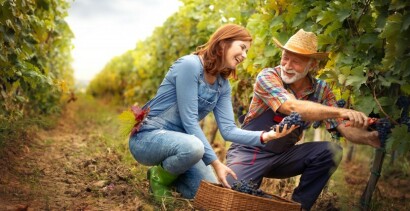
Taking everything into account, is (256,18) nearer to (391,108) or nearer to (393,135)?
(391,108)

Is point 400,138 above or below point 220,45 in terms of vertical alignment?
below

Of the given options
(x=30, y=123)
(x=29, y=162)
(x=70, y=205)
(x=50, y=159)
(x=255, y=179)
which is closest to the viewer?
(x=70, y=205)

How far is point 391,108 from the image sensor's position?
344cm

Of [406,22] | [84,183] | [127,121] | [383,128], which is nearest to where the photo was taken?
[406,22]

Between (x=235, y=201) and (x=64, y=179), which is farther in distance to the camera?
(x=64, y=179)

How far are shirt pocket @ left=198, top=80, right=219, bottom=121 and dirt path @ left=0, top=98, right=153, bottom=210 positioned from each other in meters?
0.78

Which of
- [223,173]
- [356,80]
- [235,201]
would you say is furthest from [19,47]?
[356,80]

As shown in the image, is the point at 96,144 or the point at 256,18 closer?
the point at 256,18

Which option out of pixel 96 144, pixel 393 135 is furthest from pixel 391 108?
pixel 96 144

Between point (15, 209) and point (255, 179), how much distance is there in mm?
1780

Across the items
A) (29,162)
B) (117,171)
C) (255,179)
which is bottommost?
(255,179)

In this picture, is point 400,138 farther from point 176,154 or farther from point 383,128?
point 176,154

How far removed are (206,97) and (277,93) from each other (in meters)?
0.52

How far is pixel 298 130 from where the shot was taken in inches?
158
